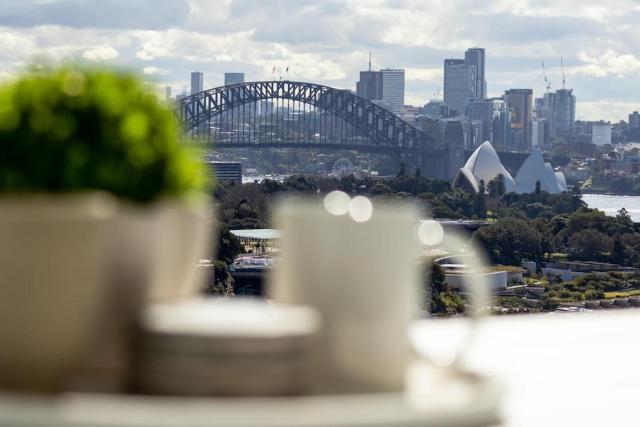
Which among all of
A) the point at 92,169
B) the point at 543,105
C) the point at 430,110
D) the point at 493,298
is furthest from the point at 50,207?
the point at 543,105

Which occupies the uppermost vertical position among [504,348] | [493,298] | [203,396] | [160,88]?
[160,88]

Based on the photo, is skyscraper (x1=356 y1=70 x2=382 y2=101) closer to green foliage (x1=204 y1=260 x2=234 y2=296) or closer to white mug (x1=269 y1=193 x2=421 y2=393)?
green foliage (x1=204 y1=260 x2=234 y2=296)

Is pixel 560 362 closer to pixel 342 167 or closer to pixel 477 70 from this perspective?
pixel 342 167

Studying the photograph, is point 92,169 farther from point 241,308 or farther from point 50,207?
point 241,308

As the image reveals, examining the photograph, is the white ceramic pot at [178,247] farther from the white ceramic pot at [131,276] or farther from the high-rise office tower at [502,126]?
the high-rise office tower at [502,126]

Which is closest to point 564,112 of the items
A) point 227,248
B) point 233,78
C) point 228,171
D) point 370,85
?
point 370,85

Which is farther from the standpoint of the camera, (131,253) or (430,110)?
(430,110)

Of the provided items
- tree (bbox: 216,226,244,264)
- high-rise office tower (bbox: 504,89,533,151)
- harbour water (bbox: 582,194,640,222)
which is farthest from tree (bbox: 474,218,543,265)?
high-rise office tower (bbox: 504,89,533,151)
